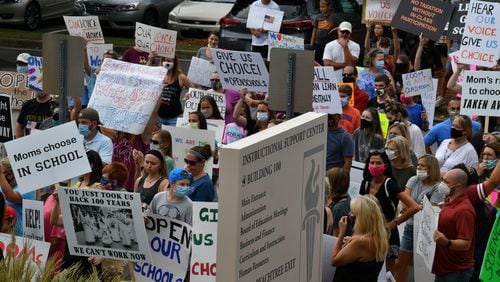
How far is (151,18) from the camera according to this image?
92.1 ft

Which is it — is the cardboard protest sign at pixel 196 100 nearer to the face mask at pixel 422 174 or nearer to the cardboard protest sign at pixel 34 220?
the face mask at pixel 422 174

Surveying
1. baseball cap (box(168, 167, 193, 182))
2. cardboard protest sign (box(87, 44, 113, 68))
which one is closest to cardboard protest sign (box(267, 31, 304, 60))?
cardboard protest sign (box(87, 44, 113, 68))

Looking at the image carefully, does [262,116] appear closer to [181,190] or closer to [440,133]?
[440,133]

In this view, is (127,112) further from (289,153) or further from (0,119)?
(289,153)

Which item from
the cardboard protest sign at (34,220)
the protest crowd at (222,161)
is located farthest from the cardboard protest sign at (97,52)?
the cardboard protest sign at (34,220)

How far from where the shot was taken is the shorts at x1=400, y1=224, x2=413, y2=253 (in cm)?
1067

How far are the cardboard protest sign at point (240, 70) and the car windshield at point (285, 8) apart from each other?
313 inches

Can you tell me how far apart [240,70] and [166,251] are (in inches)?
196

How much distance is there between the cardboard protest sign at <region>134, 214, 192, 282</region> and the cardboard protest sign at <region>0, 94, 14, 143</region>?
3713 mm

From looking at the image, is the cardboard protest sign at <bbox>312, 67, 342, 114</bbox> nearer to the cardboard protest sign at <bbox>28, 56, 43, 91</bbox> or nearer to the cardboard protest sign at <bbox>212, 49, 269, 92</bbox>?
the cardboard protest sign at <bbox>212, 49, 269, 92</bbox>

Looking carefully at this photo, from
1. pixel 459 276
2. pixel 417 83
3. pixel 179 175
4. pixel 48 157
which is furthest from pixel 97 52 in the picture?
pixel 459 276

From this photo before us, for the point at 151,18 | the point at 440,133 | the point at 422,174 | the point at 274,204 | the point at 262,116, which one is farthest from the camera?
the point at 151,18

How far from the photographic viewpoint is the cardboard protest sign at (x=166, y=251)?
9.75m

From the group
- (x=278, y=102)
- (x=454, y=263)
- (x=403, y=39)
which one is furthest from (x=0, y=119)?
(x=403, y=39)
